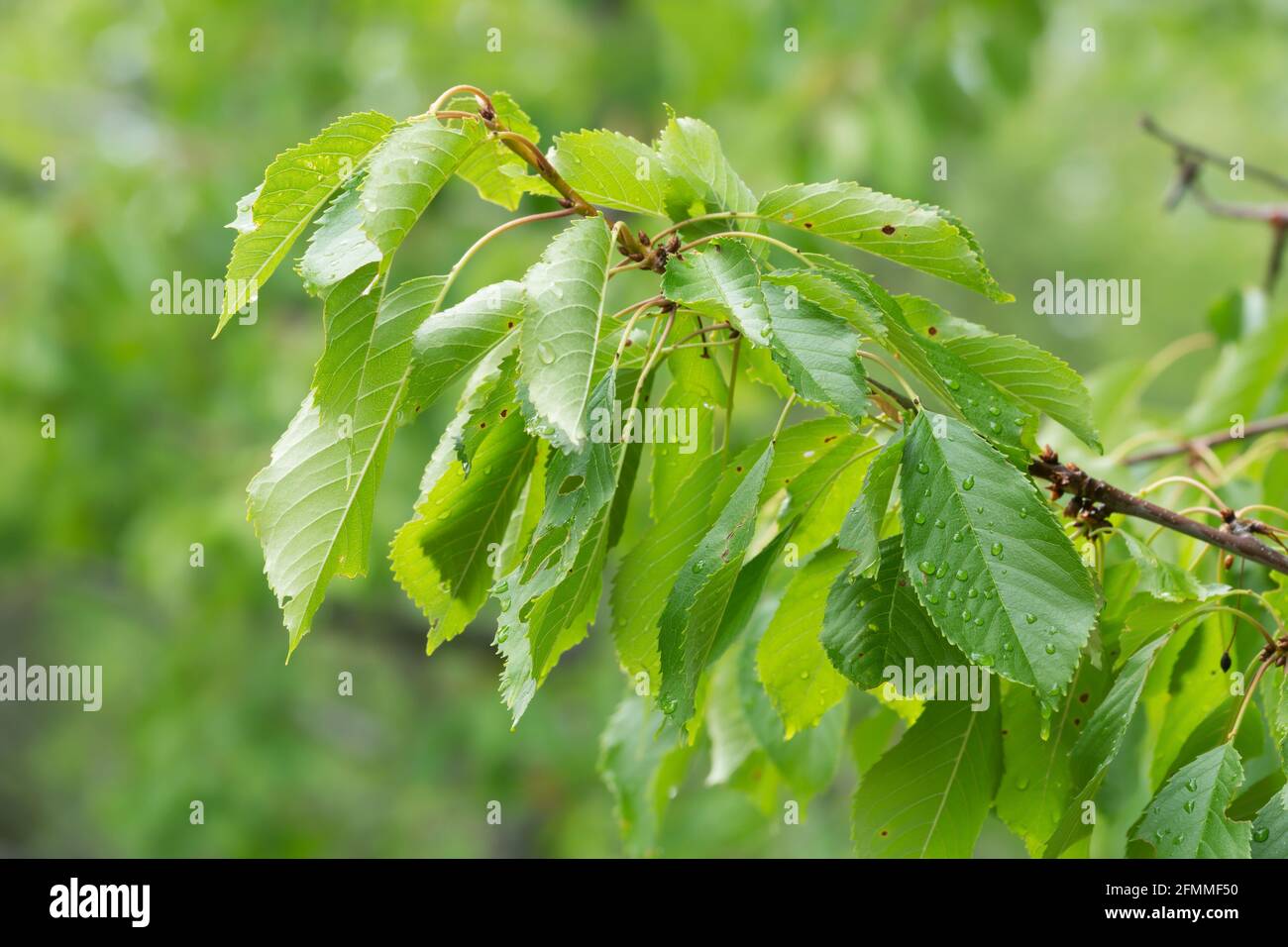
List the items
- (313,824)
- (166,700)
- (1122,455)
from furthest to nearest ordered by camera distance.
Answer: (313,824) → (166,700) → (1122,455)

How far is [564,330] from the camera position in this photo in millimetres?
824

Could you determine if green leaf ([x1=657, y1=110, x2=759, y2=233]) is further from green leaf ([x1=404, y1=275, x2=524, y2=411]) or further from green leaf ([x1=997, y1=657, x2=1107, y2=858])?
green leaf ([x1=997, y1=657, x2=1107, y2=858])

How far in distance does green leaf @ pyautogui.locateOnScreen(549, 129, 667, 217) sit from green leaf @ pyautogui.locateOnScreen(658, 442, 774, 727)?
245 mm

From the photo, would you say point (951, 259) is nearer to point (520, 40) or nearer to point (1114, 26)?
point (520, 40)

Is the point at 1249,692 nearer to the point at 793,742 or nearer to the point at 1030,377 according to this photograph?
the point at 1030,377

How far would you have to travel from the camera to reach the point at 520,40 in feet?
16.7

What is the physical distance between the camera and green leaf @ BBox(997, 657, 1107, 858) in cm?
105

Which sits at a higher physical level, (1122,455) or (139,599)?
(139,599)

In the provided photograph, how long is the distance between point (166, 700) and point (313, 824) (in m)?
1.00

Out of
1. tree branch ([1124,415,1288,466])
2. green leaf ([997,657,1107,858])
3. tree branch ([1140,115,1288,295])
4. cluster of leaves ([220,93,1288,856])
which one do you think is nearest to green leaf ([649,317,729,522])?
cluster of leaves ([220,93,1288,856])

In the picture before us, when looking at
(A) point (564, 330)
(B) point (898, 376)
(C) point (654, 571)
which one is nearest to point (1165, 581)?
(B) point (898, 376)

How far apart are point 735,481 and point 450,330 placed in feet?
0.87

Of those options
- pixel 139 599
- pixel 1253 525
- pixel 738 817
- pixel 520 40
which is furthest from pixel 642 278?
pixel 139 599
